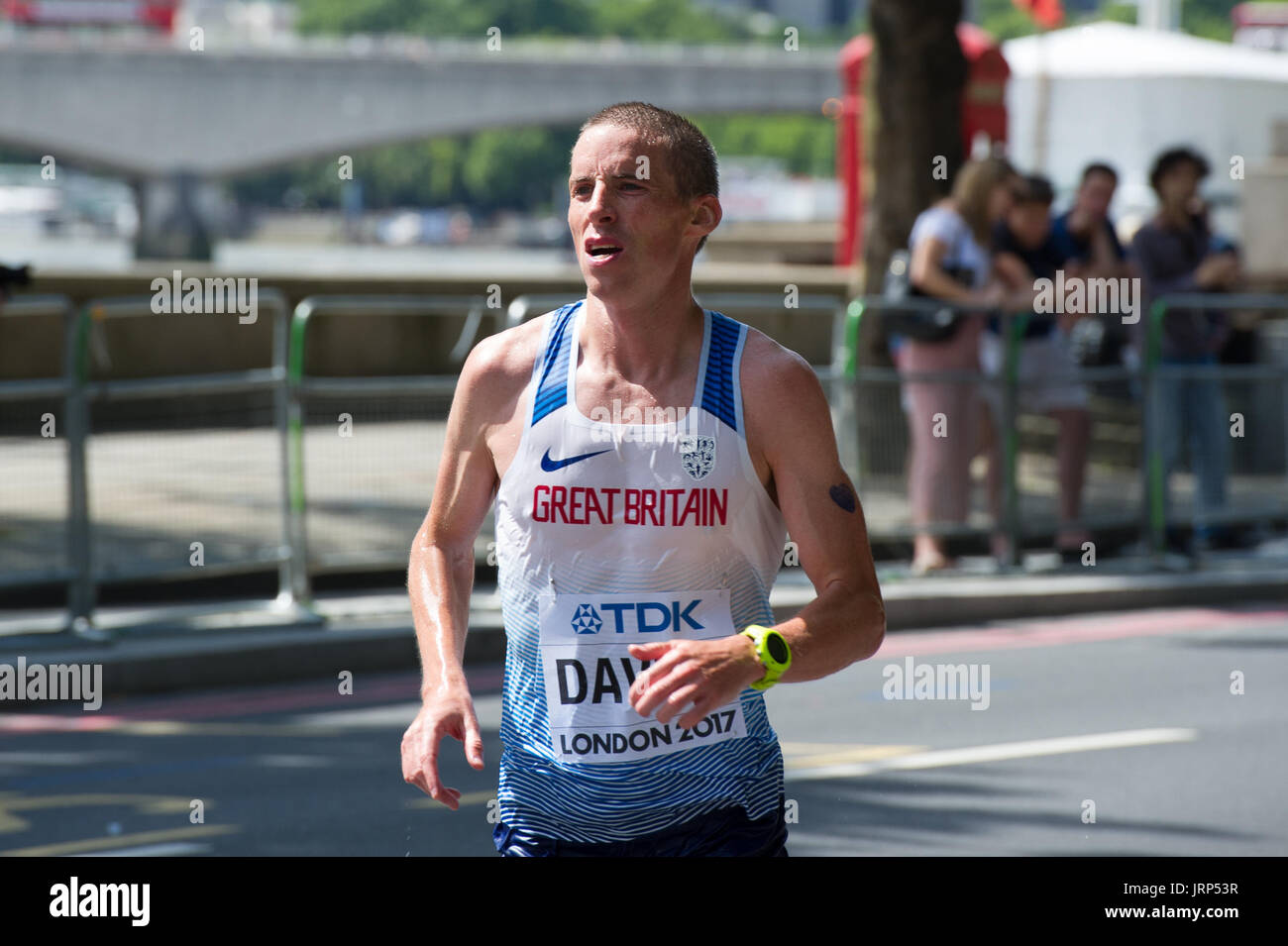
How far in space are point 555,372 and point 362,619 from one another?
6.41m

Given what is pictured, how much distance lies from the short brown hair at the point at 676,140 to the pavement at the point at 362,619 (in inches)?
239

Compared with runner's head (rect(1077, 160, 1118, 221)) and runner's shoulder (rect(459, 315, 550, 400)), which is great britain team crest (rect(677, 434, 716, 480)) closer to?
runner's shoulder (rect(459, 315, 550, 400))

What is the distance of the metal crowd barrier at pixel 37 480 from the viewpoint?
8875 mm

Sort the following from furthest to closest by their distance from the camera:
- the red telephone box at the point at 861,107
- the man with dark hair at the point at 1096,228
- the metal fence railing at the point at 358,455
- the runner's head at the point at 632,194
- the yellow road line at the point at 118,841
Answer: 1. the red telephone box at the point at 861,107
2. the man with dark hair at the point at 1096,228
3. the metal fence railing at the point at 358,455
4. the yellow road line at the point at 118,841
5. the runner's head at the point at 632,194

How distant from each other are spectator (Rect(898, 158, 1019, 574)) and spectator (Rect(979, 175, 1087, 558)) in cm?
15

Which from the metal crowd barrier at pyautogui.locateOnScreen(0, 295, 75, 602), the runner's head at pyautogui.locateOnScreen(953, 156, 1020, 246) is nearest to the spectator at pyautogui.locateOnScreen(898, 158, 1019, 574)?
the runner's head at pyautogui.locateOnScreen(953, 156, 1020, 246)

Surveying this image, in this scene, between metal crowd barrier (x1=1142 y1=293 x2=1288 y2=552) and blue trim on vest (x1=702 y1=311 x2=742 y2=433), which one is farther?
metal crowd barrier (x1=1142 y1=293 x2=1288 y2=552)

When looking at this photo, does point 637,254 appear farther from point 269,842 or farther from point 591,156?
point 269,842

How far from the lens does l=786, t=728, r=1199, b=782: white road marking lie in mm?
7258

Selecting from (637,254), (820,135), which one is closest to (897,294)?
(637,254)

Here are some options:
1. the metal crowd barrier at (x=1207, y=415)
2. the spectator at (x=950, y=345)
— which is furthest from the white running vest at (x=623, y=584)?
the metal crowd barrier at (x=1207, y=415)

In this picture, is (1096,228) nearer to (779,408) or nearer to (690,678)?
(779,408)

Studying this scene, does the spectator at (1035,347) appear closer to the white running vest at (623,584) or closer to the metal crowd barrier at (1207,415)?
the metal crowd barrier at (1207,415)
